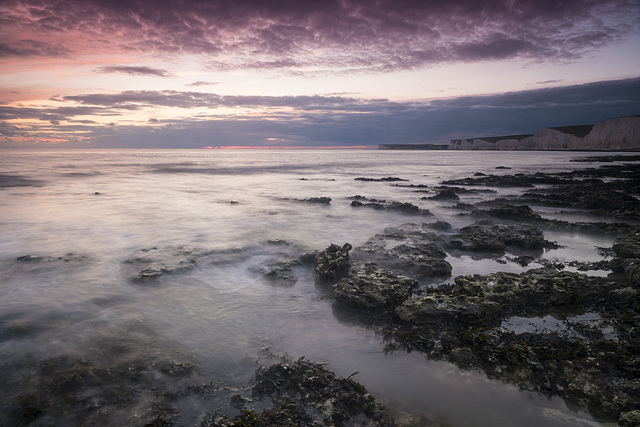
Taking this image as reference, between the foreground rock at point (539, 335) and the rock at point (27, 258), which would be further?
the rock at point (27, 258)

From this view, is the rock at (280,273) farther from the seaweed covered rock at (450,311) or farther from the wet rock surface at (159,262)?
the seaweed covered rock at (450,311)

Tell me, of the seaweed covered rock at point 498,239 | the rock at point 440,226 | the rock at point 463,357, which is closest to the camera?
the rock at point 463,357

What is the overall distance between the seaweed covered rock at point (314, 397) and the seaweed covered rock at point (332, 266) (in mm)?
2447

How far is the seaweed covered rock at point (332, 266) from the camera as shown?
19.5 ft

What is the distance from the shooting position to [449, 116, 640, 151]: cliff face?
7588 centimetres

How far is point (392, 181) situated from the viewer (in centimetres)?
2616

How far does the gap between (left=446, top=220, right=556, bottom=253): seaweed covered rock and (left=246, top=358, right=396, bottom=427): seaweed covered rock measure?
17.7 ft

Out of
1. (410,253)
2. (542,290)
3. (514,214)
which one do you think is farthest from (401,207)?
(542,290)

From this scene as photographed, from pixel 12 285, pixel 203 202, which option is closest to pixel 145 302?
pixel 12 285

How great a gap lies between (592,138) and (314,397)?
114 meters

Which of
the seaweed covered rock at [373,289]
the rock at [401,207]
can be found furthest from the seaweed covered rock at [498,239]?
the rock at [401,207]

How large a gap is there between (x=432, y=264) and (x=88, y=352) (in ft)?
17.5

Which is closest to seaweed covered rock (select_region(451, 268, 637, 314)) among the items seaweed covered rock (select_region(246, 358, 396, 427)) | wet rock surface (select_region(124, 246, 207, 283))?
seaweed covered rock (select_region(246, 358, 396, 427))

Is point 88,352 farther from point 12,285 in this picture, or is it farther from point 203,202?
point 203,202
